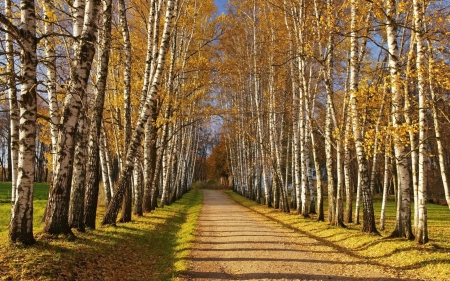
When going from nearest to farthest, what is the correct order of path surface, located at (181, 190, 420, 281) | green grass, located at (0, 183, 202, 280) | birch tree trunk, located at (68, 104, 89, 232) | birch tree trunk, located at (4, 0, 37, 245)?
1. green grass, located at (0, 183, 202, 280)
2. birch tree trunk, located at (4, 0, 37, 245)
3. path surface, located at (181, 190, 420, 281)
4. birch tree trunk, located at (68, 104, 89, 232)

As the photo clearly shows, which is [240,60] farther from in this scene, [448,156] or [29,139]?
[448,156]

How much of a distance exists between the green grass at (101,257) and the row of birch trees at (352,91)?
5267 millimetres

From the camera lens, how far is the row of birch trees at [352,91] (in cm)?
898

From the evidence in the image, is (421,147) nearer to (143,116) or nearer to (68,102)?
(143,116)

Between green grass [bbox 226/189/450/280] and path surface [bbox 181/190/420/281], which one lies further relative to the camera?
green grass [bbox 226/189/450/280]

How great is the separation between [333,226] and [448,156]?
36.5 metres

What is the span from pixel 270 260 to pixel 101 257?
346 cm

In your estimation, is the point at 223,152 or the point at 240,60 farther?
the point at 223,152

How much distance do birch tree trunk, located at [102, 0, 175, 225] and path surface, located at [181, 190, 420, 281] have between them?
2724mm

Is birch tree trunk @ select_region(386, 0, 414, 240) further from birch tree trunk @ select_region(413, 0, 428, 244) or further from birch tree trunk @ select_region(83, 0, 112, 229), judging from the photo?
birch tree trunk @ select_region(83, 0, 112, 229)

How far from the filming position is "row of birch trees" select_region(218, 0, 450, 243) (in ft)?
29.5

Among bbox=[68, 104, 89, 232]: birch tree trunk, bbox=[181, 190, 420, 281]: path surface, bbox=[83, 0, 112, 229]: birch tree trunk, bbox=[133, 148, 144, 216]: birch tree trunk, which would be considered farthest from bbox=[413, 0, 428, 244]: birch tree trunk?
bbox=[133, 148, 144, 216]: birch tree trunk

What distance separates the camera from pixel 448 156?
142 feet

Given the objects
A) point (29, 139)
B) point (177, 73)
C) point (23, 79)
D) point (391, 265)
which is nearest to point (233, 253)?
point (391, 265)
